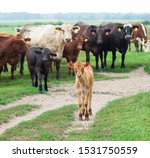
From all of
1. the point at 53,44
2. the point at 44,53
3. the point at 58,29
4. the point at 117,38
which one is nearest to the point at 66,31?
the point at 58,29

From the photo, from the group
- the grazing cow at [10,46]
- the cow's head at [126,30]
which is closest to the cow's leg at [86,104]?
the grazing cow at [10,46]

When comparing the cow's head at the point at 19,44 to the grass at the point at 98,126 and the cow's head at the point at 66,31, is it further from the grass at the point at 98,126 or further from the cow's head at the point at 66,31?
the grass at the point at 98,126

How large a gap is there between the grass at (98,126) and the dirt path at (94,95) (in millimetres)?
361

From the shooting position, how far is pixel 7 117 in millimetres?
14453

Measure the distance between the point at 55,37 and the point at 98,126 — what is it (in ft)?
33.4

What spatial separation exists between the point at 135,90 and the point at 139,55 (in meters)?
12.6

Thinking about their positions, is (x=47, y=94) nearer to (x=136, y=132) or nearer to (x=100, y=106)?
(x=100, y=106)

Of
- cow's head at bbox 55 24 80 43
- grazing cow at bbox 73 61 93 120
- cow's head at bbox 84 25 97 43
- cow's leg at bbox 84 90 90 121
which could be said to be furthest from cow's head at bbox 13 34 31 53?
cow's leg at bbox 84 90 90 121

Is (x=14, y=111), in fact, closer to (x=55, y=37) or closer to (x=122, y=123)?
(x=122, y=123)

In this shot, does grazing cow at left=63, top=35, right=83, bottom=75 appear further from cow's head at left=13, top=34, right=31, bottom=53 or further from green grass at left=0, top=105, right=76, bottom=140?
green grass at left=0, top=105, right=76, bottom=140

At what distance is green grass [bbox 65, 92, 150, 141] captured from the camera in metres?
11.8

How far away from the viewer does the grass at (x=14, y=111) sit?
14370 mm

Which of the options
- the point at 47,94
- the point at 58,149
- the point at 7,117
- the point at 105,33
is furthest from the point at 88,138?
the point at 105,33

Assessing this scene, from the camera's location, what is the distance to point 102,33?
25.2m
